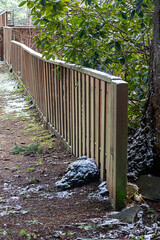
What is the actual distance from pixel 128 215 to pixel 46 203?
1025 mm

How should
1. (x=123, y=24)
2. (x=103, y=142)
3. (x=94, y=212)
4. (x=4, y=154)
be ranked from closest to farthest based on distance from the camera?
(x=94, y=212) → (x=103, y=142) → (x=123, y=24) → (x=4, y=154)

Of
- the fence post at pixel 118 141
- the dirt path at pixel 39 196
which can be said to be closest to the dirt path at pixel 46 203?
the dirt path at pixel 39 196

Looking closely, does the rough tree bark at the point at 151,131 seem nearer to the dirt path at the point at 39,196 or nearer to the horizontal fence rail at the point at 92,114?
the horizontal fence rail at the point at 92,114

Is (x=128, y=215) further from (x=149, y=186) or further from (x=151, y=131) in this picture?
(x=151, y=131)

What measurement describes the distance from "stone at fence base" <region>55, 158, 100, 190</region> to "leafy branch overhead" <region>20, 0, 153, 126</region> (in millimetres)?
1141

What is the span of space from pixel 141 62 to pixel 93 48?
0.70 metres

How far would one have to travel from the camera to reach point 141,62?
516 cm

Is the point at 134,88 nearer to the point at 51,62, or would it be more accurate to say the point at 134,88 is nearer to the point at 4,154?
the point at 51,62

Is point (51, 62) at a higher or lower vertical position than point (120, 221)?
higher

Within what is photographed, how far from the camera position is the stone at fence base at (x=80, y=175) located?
4.28m

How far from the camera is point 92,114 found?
444cm

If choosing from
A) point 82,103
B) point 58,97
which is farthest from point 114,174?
point 58,97

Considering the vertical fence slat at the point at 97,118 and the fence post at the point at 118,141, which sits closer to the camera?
the fence post at the point at 118,141

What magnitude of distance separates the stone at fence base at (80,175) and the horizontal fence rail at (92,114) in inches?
3.9
